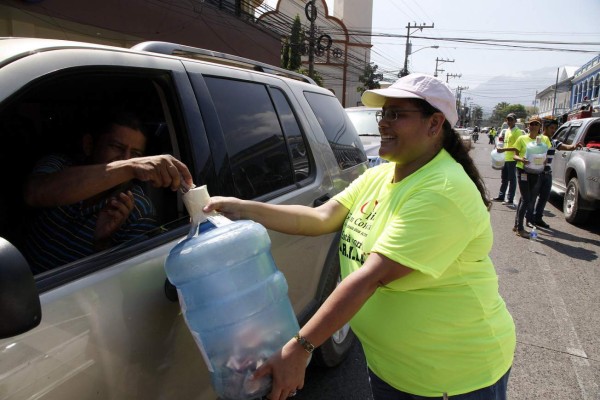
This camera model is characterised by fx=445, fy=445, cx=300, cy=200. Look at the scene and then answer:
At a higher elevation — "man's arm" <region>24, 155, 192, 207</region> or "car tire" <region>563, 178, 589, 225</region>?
"man's arm" <region>24, 155, 192, 207</region>

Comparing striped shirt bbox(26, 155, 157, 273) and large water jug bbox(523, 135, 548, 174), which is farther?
large water jug bbox(523, 135, 548, 174)

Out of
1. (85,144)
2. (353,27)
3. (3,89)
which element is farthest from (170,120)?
(353,27)

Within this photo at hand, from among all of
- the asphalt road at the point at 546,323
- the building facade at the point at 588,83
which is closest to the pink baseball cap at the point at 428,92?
the asphalt road at the point at 546,323

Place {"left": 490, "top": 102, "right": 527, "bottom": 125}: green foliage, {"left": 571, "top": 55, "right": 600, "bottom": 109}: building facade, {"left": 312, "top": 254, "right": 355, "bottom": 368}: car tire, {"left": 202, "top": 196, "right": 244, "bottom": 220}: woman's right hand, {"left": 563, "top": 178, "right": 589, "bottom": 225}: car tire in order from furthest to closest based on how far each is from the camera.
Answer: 1. {"left": 490, "top": 102, "right": 527, "bottom": 125}: green foliage
2. {"left": 571, "top": 55, "right": 600, "bottom": 109}: building facade
3. {"left": 563, "top": 178, "right": 589, "bottom": 225}: car tire
4. {"left": 312, "top": 254, "right": 355, "bottom": 368}: car tire
5. {"left": 202, "top": 196, "right": 244, "bottom": 220}: woman's right hand

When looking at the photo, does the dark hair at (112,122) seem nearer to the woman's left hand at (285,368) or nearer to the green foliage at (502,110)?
the woman's left hand at (285,368)

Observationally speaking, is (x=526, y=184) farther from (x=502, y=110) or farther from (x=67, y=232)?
(x=502, y=110)

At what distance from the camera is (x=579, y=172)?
7.52 meters

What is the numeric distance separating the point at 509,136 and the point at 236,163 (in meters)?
7.86

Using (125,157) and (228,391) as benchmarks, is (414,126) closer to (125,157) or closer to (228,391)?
(228,391)

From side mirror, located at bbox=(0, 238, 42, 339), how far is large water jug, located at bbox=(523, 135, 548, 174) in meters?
7.25

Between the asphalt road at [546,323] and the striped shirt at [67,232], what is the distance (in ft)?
5.18

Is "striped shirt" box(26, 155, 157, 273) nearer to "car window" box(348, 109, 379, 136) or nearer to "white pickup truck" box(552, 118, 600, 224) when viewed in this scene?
"white pickup truck" box(552, 118, 600, 224)

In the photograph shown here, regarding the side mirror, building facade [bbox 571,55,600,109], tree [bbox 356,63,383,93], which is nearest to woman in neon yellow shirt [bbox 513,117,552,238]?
the side mirror

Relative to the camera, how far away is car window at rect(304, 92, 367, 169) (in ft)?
10.6
